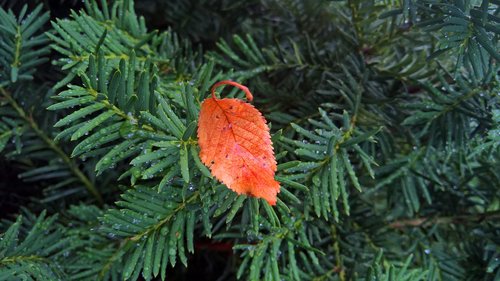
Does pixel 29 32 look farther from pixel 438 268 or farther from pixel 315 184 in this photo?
pixel 438 268

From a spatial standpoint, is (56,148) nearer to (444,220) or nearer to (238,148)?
(238,148)

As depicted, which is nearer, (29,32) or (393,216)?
(29,32)

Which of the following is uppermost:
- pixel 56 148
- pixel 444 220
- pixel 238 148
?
pixel 238 148

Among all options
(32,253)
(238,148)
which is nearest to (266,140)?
(238,148)

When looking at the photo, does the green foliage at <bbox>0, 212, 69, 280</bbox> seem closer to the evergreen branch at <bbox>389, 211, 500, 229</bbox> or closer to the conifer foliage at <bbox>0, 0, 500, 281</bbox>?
the conifer foliage at <bbox>0, 0, 500, 281</bbox>

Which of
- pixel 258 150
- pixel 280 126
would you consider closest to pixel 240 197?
pixel 258 150

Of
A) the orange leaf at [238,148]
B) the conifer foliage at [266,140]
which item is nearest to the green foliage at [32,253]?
the conifer foliage at [266,140]
